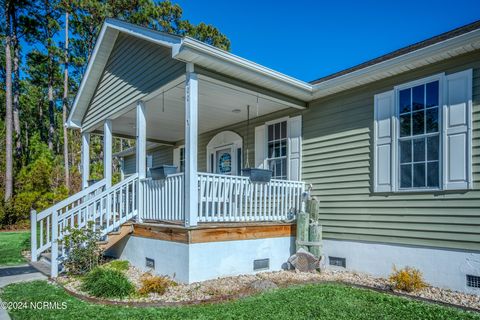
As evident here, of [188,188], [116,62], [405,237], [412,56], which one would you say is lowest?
[405,237]

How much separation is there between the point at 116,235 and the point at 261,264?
9.13 feet

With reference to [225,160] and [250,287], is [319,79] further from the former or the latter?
[250,287]

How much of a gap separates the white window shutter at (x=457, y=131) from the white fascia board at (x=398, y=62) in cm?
44

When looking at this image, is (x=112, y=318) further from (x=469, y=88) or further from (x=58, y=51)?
(x=58, y=51)

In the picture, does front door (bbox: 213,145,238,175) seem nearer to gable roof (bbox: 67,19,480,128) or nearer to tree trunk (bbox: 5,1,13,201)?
gable roof (bbox: 67,19,480,128)

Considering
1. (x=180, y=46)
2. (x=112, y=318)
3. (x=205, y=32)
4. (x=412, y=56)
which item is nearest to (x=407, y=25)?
(x=412, y=56)

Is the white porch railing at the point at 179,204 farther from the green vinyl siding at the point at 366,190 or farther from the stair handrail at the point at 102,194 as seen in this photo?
the green vinyl siding at the point at 366,190

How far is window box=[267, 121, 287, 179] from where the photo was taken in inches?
296

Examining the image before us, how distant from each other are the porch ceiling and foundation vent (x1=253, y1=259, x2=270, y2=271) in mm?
2998

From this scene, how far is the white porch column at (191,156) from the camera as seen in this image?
5066mm

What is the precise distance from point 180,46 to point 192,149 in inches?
59.7

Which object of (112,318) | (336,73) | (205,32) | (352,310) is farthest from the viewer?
(205,32)

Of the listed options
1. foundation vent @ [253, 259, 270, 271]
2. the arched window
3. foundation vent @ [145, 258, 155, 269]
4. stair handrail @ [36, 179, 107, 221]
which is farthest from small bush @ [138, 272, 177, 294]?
the arched window

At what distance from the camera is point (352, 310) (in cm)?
382
